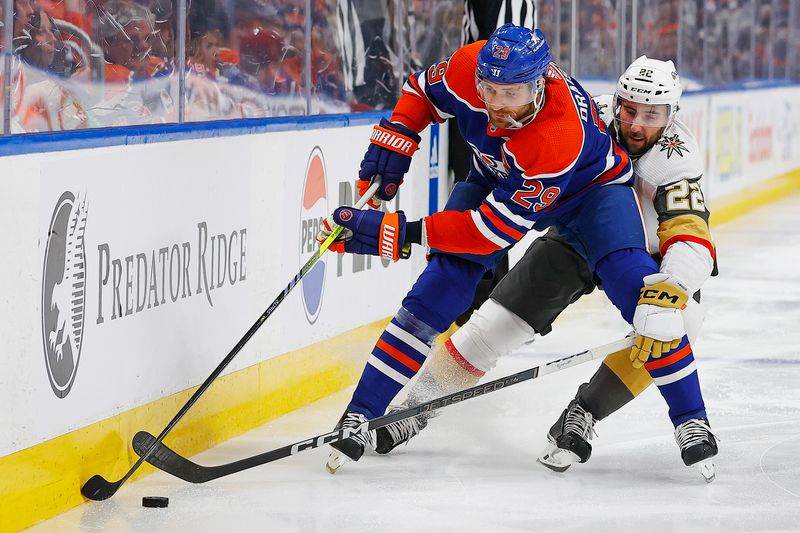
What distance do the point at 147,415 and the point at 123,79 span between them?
33.2 inches

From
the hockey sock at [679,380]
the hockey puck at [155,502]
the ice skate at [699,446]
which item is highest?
the hockey sock at [679,380]

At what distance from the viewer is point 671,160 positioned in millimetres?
3381

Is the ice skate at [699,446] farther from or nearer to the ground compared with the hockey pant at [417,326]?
nearer to the ground

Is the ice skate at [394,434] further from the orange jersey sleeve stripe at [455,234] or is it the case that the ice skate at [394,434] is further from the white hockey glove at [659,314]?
the white hockey glove at [659,314]

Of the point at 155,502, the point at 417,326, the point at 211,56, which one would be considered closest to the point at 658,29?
the point at 211,56

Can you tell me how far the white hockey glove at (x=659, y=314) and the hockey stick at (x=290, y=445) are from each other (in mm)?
65

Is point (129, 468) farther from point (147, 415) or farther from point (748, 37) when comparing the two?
point (748, 37)

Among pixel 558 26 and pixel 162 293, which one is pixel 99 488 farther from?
pixel 558 26

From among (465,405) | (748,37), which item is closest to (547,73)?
(465,405)

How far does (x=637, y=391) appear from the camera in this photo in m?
3.51

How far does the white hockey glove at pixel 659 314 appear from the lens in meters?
3.10

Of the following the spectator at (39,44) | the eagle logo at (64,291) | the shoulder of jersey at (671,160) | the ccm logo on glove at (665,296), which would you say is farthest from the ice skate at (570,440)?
the spectator at (39,44)

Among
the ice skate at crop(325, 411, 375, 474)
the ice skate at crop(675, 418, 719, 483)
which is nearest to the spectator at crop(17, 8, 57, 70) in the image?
the ice skate at crop(325, 411, 375, 474)

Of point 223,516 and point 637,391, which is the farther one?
point 637,391
